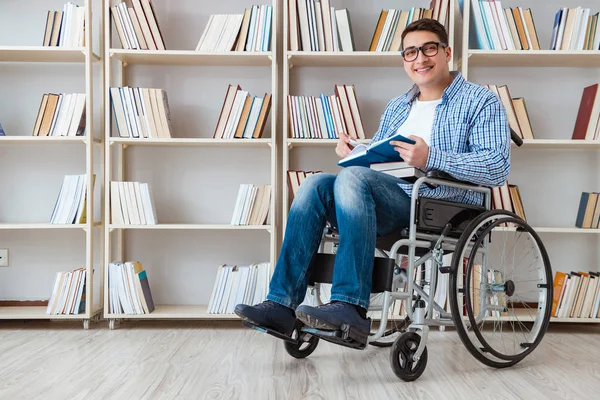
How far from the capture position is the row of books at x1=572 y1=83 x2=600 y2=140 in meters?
2.82

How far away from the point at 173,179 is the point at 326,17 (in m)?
1.07

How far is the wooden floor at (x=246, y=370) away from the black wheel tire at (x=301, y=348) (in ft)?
0.10

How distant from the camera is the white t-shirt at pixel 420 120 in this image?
218 centimetres

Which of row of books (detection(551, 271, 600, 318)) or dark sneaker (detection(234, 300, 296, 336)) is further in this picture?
row of books (detection(551, 271, 600, 318))

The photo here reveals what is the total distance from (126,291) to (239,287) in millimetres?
496

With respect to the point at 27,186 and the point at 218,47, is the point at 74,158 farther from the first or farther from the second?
the point at 218,47

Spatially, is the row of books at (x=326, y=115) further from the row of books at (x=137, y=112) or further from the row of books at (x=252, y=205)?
the row of books at (x=137, y=112)

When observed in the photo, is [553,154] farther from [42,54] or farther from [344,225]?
[42,54]

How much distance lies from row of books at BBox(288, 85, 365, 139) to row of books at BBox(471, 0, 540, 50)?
62cm

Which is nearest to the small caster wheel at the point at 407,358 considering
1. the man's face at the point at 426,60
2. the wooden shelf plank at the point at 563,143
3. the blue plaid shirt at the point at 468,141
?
the blue plaid shirt at the point at 468,141

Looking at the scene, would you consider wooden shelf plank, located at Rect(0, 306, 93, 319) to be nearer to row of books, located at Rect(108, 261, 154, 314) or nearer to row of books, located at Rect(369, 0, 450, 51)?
row of books, located at Rect(108, 261, 154, 314)

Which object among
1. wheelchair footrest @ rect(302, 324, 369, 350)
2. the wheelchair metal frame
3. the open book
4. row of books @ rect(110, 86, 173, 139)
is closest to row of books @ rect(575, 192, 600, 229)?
the wheelchair metal frame

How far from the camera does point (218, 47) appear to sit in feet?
9.32

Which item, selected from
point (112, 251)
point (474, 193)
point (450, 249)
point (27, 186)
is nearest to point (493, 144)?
point (474, 193)
